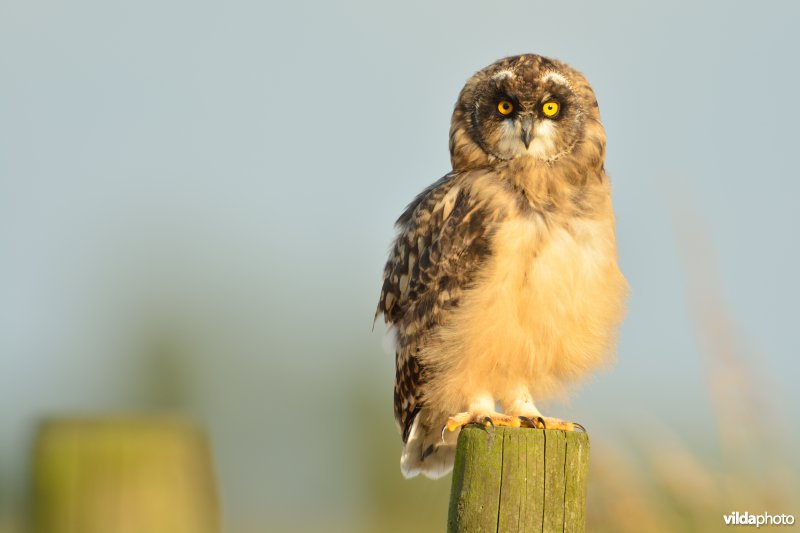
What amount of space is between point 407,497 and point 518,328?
1.78 metres

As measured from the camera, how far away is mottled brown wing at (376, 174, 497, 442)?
4359 mm

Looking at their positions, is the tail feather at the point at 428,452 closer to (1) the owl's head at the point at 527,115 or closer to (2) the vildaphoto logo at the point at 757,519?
(1) the owl's head at the point at 527,115

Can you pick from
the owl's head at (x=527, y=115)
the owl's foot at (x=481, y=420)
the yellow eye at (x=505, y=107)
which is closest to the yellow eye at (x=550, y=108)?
the owl's head at (x=527, y=115)

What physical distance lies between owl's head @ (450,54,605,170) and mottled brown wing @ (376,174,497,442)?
0.23m

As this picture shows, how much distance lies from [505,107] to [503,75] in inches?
5.9

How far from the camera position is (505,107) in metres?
4.71

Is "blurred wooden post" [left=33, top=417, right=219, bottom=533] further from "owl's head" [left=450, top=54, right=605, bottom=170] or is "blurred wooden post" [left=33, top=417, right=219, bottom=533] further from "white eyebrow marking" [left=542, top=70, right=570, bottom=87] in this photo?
"white eyebrow marking" [left=542, top=70, right=570, bottom=87]

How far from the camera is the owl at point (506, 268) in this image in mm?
4293

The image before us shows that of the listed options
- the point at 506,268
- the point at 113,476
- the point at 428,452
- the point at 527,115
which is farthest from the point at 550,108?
the point at 113,476

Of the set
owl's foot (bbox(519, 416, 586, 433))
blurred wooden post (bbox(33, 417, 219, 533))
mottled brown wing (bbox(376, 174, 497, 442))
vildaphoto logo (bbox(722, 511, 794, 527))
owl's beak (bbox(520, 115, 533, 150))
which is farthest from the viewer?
owl's beak (bbox(520, 115, 533, 150))

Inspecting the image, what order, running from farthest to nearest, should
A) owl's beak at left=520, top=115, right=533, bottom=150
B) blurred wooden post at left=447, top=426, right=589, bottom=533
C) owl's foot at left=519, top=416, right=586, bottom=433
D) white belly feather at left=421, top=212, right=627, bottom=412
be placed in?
owl's beak at left=520, top=115, right=533, bottom=150 < white belly feather at left=421, top=212, right=627, bottom=412 < owl's foot at left=519, top=416, right=586, bottom=433 < blurred wooden post at left=447, top=426, right=589, bottom=533

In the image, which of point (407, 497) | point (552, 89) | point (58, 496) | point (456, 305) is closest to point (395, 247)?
point (456, 305)

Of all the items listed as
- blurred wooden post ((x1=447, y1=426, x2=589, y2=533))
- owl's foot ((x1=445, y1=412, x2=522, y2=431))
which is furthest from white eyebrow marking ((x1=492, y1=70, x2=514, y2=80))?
blurred wooden post ((x1=447, y1=426, x2=589, y2=533))

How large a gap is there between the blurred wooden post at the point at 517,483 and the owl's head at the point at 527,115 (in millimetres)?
1582
